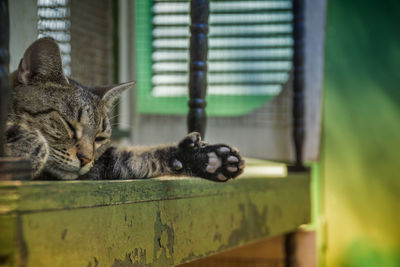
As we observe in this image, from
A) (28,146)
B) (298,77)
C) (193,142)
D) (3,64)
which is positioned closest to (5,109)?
(3,64)

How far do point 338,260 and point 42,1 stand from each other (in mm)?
1706

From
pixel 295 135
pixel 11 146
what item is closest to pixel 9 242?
pixel 11 146

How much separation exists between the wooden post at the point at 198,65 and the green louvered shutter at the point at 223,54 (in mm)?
1250

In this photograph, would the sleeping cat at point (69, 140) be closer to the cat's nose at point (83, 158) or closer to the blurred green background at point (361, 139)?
the cat's nose at point (83, 158)

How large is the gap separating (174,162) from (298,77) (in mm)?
1034

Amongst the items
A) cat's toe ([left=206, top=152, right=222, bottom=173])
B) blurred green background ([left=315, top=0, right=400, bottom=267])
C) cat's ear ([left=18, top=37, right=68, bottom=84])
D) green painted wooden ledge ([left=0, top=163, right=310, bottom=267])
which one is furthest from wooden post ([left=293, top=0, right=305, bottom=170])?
cat's ear ([left=18, top=37, right=68, bottom=84])

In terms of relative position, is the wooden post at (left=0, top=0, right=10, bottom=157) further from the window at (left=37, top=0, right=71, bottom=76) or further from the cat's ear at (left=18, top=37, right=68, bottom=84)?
the window at (left=37, top=0, right=71, bottom=76)

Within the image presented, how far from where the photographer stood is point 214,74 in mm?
2451

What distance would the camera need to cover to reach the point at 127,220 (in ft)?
2.69

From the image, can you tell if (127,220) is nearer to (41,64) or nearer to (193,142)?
(193,142)

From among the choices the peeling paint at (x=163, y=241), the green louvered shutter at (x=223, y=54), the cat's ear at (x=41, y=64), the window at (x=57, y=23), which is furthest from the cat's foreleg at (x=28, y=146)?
the green louvered shutter at (x=223, y=54)

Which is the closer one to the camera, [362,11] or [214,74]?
[362,11]

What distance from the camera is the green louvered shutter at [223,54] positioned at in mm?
2383

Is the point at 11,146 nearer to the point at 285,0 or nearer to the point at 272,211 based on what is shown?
the point at 272,211
